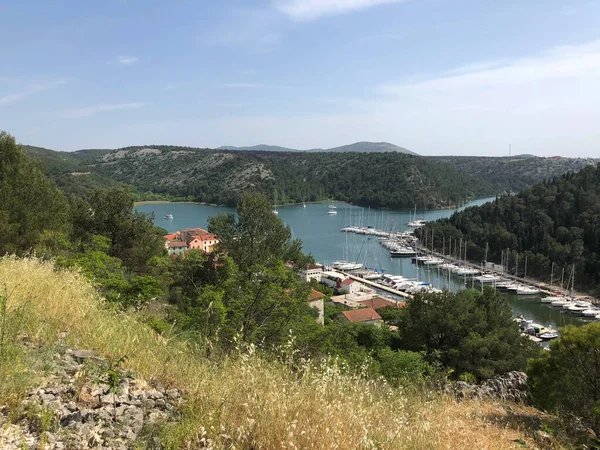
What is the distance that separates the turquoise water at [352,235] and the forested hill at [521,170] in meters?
26.5

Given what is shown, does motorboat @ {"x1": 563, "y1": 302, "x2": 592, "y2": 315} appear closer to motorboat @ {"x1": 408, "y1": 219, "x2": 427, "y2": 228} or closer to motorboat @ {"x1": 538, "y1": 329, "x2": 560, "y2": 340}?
motorboat @ {"x1": 538, "y1": 329, "x2": 560, "y2": 340}

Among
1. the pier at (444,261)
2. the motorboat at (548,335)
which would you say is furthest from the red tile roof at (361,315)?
the motorboat at (548,335)

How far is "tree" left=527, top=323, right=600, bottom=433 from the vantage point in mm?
5867

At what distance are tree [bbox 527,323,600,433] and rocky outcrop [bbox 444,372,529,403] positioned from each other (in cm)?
21

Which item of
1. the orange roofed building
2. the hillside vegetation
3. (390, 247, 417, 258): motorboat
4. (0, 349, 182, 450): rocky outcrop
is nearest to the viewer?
(0, 349, 182, 450): rocky outcrop

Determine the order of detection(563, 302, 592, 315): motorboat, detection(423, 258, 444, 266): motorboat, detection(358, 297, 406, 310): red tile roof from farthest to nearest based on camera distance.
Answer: detection(423, 258, 444, 266): motorboat, detection(563, 302, 592, 315): motorboat, detection(358, 297, 406, 310): red tile roof

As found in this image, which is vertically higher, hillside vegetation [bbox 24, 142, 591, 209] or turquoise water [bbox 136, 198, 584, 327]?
hillside vegetation [bbox 24, 142, 591, 209]

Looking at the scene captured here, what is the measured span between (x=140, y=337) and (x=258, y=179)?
107 metres

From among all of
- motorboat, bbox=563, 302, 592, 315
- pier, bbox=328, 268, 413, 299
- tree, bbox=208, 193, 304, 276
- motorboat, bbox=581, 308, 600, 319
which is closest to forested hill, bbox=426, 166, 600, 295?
motorboat, bbox=563, 302, 592, 315

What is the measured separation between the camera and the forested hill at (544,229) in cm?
4562

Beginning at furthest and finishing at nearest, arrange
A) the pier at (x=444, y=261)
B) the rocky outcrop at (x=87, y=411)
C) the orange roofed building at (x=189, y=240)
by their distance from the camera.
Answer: the orange roofed building at (x=189, y=240)
the pier at (x=444, y=261)
the rocky outcrop at (x=87, y=411)

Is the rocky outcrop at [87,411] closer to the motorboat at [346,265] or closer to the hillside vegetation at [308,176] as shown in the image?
the motorboat at [346,265]

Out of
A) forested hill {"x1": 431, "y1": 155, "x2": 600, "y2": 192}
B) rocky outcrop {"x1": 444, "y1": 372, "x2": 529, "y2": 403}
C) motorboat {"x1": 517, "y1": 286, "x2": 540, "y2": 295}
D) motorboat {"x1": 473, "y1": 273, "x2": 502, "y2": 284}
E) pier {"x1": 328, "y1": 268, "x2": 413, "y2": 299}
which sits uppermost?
forested hill {"x1": 431, "y1": 155, "x2": 600, "y2": 192}

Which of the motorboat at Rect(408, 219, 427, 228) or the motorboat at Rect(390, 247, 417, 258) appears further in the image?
the motorboat at Rect(408, 219, 427, 228)
